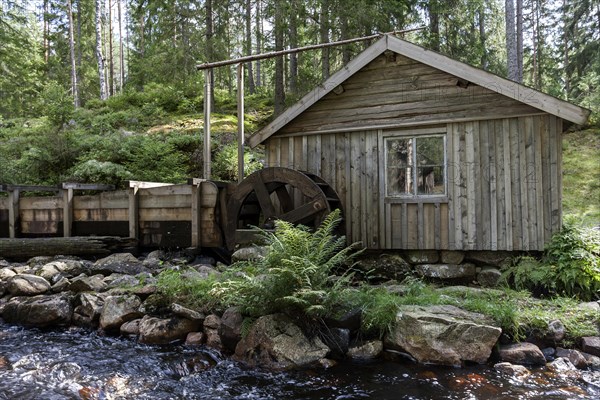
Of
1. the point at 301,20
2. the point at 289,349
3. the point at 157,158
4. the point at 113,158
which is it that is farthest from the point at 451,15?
the point at 289,349

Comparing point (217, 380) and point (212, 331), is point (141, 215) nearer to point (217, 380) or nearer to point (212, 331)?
point (212, 331)

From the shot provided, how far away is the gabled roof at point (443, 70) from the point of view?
651cm

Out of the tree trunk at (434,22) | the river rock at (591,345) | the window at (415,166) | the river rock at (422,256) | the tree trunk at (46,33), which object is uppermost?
the tree trunk at (46,33)

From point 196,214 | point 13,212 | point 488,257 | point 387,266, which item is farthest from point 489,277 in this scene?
point 13,212

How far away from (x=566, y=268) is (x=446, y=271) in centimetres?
181

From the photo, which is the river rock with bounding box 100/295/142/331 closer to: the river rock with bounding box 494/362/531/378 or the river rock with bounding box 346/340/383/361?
the river rock with bounding box 346/340/383/361

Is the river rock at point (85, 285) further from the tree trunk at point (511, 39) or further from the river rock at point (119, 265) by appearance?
the tree trunk at point (511, 39)

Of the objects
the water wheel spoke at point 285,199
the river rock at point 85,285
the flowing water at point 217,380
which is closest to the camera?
the flowing water at point 217,380

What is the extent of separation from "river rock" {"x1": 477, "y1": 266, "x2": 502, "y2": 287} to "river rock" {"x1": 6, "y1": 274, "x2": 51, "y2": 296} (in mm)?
7099

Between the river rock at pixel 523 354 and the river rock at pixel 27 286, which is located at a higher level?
the river rock at pixel 27 286

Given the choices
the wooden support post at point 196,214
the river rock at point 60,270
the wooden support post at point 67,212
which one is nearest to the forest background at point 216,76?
the wooden support post at point 67,212

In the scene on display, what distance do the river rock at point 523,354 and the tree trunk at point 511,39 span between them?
11157 millimetres

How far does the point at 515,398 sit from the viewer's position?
3.89 metres

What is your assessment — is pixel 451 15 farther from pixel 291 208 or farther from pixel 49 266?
pixel 49 266
